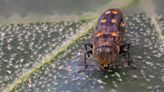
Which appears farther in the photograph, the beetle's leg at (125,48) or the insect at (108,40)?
the beetle's leg at (125,48)

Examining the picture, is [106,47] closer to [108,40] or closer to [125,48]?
[108,40]

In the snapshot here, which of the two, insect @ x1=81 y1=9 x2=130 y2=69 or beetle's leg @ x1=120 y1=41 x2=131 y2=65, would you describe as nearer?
insect @ x1=81 y1=9 x2=130 y2=69

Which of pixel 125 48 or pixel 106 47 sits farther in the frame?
pixel 125 48

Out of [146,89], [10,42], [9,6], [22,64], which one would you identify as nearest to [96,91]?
[146,89]

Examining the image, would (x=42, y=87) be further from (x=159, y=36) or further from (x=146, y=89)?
(x=159, y=36)

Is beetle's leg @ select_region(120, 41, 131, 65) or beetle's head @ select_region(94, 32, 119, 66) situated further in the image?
beetle's leg @ select_region(120, 41, 131, 65)

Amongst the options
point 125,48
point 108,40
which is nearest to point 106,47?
point 108,40

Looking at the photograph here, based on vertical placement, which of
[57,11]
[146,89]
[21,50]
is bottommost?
[146,89]

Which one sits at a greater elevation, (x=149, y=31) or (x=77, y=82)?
(x=149, y=31)
